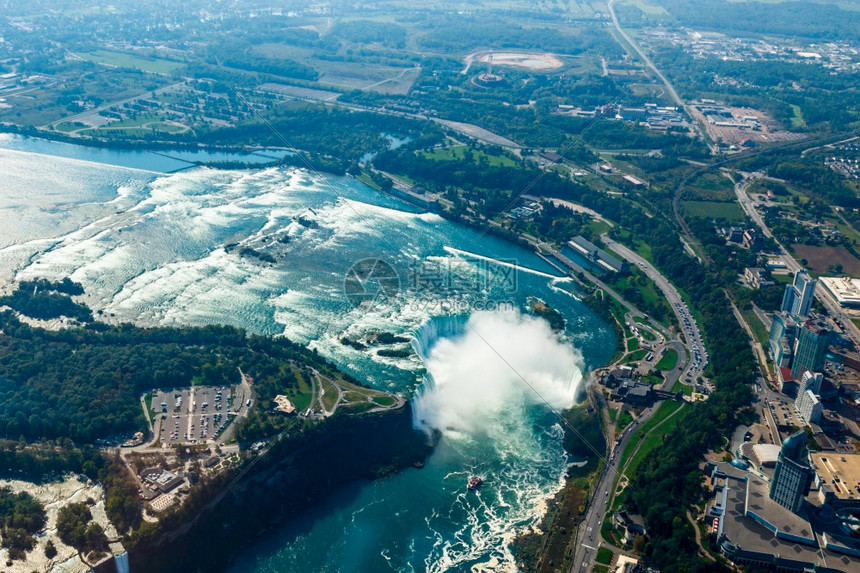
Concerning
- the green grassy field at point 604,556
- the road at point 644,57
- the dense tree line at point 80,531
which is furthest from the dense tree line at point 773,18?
the dense tree line at point 80,531

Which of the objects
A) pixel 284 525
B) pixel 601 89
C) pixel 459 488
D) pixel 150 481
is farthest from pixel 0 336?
pixel 601 89

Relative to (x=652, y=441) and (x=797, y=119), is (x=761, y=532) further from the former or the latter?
(x=797, y=119)

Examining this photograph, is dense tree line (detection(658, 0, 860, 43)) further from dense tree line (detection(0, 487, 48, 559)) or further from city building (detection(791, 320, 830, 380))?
dense tree line (detection(0, 487, 48, 559))

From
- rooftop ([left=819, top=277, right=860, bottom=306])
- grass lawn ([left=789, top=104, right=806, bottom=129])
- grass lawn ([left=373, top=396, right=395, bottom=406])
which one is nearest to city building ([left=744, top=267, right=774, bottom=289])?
rooftop ([left=819, top=277, right=860, bottom=306])

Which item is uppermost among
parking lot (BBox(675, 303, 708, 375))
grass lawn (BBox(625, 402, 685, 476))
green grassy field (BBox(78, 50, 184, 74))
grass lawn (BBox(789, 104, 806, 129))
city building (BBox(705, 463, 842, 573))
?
grass lawn (BBox(789, 104, 806, 129))

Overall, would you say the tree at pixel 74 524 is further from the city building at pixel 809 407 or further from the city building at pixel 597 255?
the city building at pixel 597 255

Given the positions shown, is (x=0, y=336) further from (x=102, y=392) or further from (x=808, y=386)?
(x=808, y=386)
